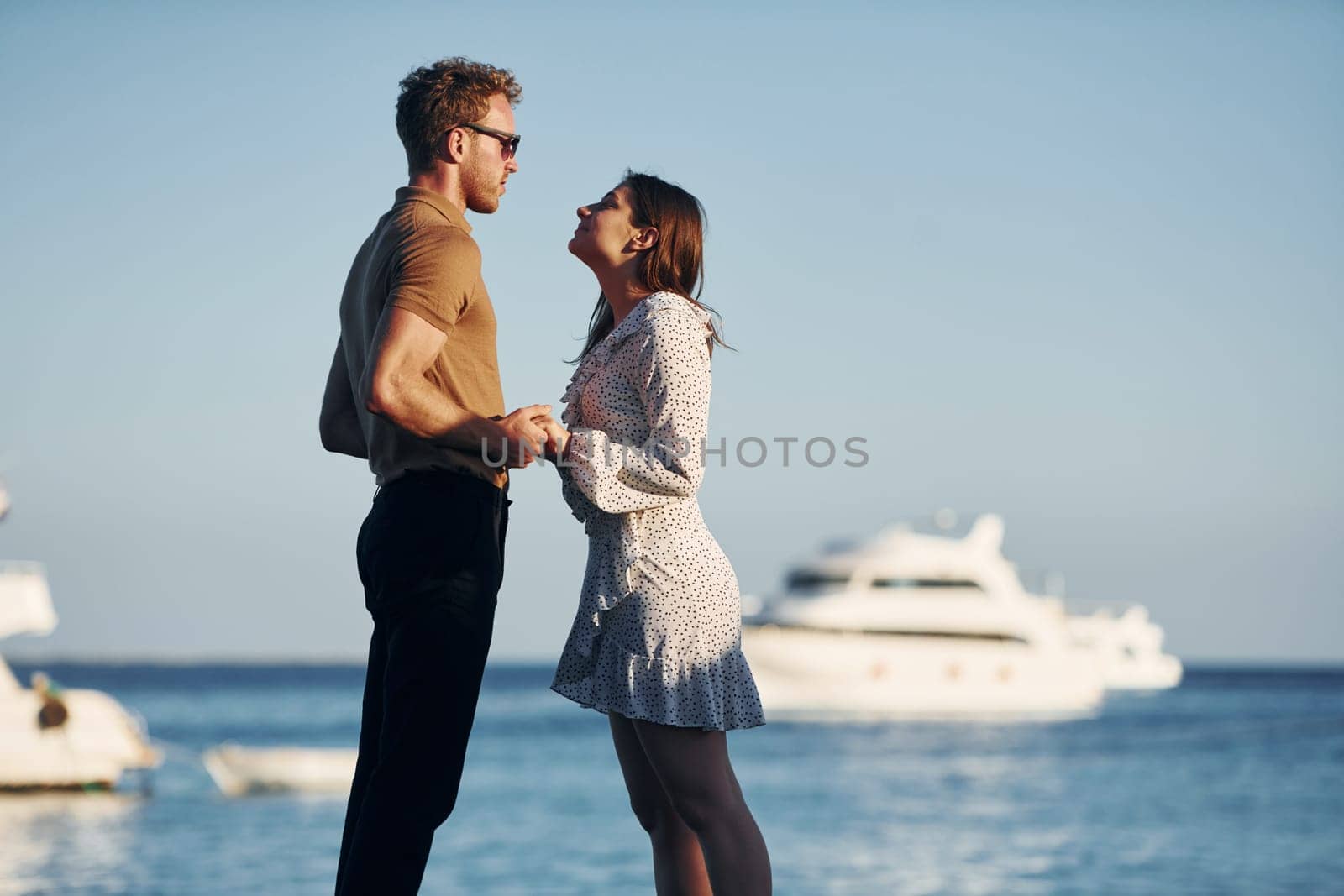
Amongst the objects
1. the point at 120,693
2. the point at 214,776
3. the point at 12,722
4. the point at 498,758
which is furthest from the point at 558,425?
the point at 120,693

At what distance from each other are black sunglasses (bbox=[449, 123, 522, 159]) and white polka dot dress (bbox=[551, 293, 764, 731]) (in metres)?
0.38

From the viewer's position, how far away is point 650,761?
9.16 ft

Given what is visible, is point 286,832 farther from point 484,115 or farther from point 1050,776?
point 484,115

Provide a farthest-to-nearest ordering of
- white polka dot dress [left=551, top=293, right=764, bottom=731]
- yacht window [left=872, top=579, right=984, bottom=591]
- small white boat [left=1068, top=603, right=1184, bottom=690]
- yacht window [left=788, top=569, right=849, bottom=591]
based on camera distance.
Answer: small white boat [left=1068, top=603, right=1184, bottom=690]
yacht window [left=788, top=569, right=849, bottom=591]
yacht window [left=872, top=579, right=984, bottom=591]
white polka dot dress [left=551, top=293, right=764, bottom=731]

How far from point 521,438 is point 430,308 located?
27cm

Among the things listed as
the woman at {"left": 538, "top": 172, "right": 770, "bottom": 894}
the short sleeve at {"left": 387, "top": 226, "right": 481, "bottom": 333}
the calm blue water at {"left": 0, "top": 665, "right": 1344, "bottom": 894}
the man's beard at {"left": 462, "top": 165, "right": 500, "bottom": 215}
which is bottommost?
the calm blue water at {"left": 0, "top": 665, "right": 1344, "bottom": 894}

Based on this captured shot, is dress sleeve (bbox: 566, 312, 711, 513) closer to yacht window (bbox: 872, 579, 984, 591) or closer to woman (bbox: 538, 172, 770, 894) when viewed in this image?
woman (bbox: 538, 172, 770, 894)

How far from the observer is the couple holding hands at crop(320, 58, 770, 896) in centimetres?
257

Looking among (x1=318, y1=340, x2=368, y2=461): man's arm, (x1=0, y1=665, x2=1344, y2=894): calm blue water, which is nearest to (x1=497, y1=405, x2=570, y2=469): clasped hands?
(x1=318, y1=340, x2=368, y2=461): man's arm

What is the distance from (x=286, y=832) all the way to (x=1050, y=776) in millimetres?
15887

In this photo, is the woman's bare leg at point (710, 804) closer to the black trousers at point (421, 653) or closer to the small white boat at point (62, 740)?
the black trousers at point (421, 653)

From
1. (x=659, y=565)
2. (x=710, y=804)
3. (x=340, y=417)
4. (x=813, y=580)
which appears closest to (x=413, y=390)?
(x=340, y=417)

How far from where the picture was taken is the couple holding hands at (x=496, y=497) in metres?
2.57

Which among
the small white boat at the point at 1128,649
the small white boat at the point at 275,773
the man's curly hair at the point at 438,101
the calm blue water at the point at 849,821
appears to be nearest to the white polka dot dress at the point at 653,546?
the man's curly hair at the point at 438,101
